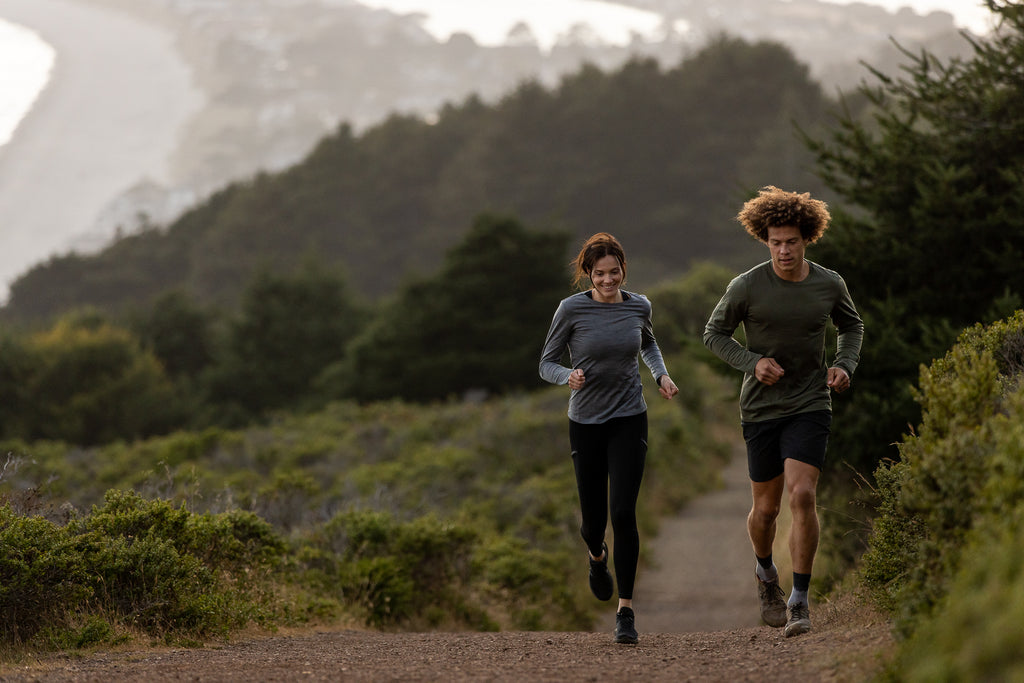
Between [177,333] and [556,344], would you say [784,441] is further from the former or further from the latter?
[177,333]

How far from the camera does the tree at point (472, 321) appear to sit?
101ft

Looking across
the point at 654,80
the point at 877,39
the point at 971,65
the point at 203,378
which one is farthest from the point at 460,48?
the point at 971,65

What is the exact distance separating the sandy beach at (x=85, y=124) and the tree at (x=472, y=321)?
10874 cm

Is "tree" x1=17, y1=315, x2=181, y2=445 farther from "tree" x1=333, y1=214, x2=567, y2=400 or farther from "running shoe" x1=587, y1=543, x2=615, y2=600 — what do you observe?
"running shoe" x1=587, y1=543, x2=615, y2=600

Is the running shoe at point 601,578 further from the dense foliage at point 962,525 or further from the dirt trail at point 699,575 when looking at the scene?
the dirt trail at point 699,575

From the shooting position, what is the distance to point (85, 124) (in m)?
151

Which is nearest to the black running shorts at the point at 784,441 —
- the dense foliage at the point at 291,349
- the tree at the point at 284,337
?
the dense foliage at the point at 291,349

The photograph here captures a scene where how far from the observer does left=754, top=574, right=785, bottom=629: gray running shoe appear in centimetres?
600

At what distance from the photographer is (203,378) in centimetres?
3984

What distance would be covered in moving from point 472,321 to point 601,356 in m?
25.8

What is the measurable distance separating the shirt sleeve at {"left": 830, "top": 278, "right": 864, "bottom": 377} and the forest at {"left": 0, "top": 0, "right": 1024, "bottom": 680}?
1.08 feet

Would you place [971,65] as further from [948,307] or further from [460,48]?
[460,48]

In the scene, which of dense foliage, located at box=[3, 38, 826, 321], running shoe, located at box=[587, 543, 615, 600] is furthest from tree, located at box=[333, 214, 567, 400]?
dense foliage, located at box=[3, 38, 826, 321]

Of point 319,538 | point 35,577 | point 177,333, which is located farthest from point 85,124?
point 35,577
